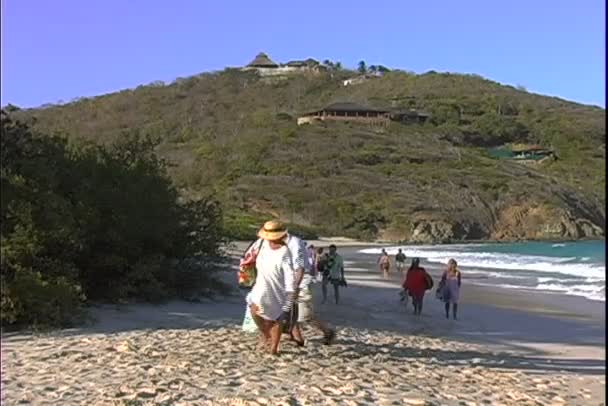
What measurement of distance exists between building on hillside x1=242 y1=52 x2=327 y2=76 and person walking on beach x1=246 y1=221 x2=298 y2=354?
164591 millimetres

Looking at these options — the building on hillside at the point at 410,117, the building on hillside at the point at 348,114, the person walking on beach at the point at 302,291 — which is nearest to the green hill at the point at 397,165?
the building on hillside at the point at 410,117

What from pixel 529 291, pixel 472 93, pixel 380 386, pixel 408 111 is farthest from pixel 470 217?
pixel 380 386

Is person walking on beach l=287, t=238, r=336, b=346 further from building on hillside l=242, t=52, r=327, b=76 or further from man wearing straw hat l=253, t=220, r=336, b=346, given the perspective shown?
building on hillside l=242, t=52, r=327, b=76

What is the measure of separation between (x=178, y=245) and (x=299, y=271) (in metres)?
6.26

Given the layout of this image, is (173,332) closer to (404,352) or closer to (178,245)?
(404,352)

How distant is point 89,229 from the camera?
11945mm

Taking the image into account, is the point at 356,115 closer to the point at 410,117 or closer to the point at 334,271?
the point at 410,117

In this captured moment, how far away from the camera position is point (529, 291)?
25547 mm

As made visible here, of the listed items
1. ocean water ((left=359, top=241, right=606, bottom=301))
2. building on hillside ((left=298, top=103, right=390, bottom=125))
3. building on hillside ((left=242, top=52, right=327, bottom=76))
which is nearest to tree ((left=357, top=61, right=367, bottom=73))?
building on hillside ((left=242, top=52, right=327, bottom=76))

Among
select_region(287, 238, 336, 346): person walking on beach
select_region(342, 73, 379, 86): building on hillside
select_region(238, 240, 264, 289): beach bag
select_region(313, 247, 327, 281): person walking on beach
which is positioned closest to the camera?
select_region(287, 238, 336, 346): person walking on beach

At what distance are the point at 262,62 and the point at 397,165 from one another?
99.2m

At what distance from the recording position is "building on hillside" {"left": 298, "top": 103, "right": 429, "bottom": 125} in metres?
111

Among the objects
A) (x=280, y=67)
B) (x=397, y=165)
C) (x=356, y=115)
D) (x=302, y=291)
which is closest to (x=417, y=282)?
(x=302, y=291)

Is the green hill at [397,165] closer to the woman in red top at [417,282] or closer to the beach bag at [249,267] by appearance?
the woman in red top at [417,282]
